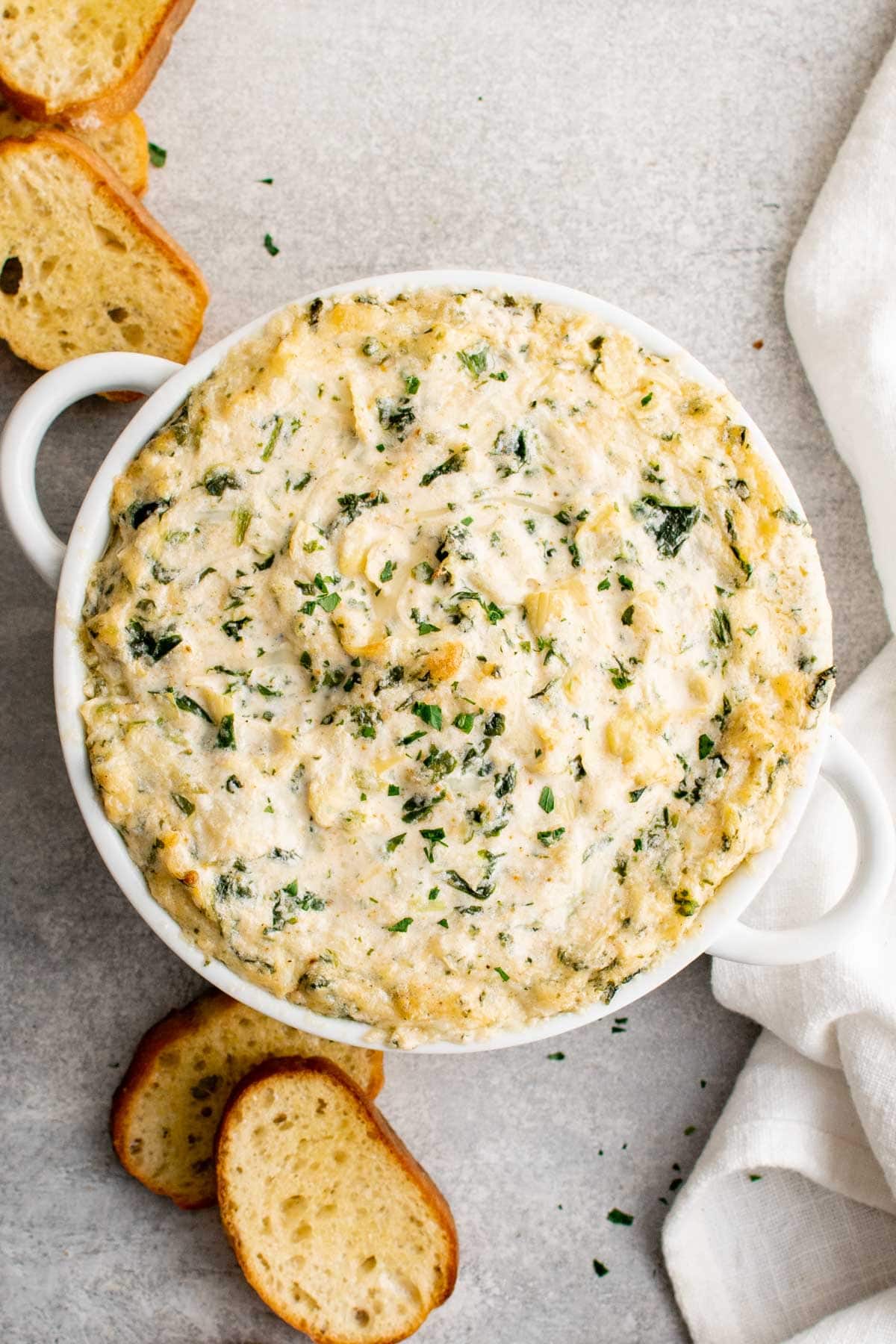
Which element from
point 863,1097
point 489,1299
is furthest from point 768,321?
point 489,1299

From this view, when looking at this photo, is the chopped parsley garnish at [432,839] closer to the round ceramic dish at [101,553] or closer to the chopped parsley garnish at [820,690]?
the round ceramic dish at [101,553]

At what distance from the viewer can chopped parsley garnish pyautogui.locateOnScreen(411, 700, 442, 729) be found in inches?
87.0

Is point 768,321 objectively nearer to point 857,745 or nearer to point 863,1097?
point 857,745

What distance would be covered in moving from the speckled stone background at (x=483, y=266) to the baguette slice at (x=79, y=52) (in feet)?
0.68

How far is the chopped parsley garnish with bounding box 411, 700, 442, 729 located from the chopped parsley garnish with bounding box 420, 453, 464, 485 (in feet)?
1.33

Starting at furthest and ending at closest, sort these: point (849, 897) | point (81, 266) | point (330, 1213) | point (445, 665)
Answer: point (330, 1213)
point (81, 266)
point (849, 897)
point (445, 665)

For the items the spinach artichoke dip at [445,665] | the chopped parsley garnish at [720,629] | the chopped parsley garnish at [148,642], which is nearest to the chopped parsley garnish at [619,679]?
the spinach artichoke dip at [445,665]

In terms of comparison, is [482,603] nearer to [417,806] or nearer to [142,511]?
[417,806]

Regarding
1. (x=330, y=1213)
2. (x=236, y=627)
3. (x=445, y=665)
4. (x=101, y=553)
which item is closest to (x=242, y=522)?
(x=236, y=627)

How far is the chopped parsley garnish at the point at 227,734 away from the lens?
88.5 inches

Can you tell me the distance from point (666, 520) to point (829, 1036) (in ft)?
5.08

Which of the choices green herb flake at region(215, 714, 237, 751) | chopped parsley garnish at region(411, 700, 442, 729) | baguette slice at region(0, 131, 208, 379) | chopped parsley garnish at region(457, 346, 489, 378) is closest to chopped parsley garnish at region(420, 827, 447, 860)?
chopped parsley garnish at region(411, 700, 442, 729)

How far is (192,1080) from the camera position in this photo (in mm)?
3094

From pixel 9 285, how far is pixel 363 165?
94 centimetres
